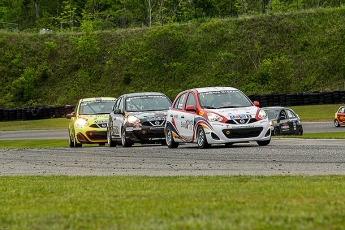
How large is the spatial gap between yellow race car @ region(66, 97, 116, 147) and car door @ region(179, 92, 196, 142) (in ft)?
21.4

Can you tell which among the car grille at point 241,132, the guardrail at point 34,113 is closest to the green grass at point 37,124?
the guardrail at point 34,113

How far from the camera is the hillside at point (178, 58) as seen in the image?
2635 inches

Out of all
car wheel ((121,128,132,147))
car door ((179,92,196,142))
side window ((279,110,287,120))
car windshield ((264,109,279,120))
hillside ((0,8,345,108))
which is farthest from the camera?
hillside ((0,8,345,108))

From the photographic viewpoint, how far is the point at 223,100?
21.1m

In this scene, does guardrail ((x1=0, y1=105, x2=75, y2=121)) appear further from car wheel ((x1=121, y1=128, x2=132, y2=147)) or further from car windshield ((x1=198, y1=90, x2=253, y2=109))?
car windshield ((x1=198, y1=90, x2=253, y2=109))

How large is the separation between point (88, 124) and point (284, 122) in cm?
1004

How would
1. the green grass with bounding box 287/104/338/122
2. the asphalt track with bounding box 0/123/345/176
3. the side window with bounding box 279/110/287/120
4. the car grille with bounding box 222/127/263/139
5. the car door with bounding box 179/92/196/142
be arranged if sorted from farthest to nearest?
the green grass with bounding box 287/104/338/122 → the side window with bounding box 279/110/287/120 → the car door with bounding box 179/92/196/142 → the car grille with bounding box 222/127/263/139 → the asphalt track with bounding box 0/123/345/176

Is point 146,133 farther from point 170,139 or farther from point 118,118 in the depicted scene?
point 170,139

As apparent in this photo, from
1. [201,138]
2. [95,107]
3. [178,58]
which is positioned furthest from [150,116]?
[178,58]

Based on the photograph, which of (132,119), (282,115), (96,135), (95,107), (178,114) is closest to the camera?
(178,114)

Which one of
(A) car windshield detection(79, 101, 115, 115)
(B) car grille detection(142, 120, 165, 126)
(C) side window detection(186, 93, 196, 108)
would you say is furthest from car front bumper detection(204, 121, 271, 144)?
(A) car windshield detection(79, 101, 115, 115)

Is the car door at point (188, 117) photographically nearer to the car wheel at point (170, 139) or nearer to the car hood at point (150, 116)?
the car wheel at point (170, 139)

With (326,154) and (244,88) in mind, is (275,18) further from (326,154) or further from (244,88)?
(326,154)

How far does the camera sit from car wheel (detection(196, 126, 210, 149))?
807 inches
